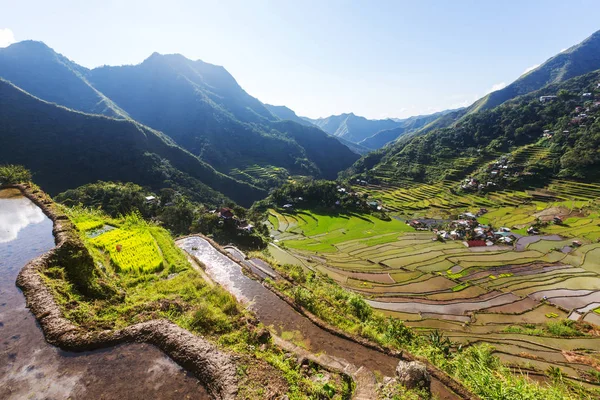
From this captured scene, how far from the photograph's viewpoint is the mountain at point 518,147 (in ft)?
264

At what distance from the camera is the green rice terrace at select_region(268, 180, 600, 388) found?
23.5m

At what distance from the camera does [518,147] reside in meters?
104

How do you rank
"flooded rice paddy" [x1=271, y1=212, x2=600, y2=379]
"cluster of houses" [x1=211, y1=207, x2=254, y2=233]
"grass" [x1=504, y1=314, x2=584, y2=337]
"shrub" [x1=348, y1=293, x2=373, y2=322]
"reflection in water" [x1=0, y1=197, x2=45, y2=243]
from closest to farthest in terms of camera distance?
"reflection in water" [x1=0, y1=197, x2=45, y2=243]
"shrub" [x1=348, y1=293, x2=373, y2=322]
"flooded rice paddy" [x1=271, y1=212, x2=600, y2=379]
"grass" [x1=504, y1=314, x2=584, y2=337]
"cluster of houses" [x1=211, y1=207, x2=254, y2=233]

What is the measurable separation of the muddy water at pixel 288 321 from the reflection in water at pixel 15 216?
9908mm

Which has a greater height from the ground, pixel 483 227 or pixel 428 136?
pixel 428 136

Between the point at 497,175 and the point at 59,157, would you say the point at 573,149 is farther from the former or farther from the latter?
the point at 59,157

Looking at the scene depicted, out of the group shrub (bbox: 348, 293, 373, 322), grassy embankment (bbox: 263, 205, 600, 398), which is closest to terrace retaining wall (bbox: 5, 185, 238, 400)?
grassy embankment (bbox: 263, 205, 600, 398)

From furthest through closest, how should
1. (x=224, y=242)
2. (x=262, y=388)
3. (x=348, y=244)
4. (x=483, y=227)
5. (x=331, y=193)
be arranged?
(x=331, y=193), (x=483, y=227), (x=348, y=244), (x=224, y=242), (x=262, y=388)

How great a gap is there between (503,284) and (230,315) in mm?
38605

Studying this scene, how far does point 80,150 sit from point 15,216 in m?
74.3

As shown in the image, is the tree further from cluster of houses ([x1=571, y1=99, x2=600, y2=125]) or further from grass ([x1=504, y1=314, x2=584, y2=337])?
cluster of houses ([x1=571, y1=99, x2=600, y2=125])

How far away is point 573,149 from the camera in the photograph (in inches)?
3204

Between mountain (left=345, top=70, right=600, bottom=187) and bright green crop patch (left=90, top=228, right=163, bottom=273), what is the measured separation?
98.7 meters

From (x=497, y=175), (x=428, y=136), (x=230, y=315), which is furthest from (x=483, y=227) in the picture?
(x=428, y=136)
